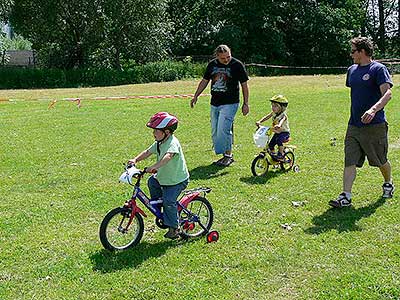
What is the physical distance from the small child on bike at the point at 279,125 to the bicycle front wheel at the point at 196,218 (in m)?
2.66

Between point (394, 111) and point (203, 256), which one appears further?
point (394, 111)

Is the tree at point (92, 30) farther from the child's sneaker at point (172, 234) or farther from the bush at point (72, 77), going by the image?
the child's sneaker at point (172, 234)

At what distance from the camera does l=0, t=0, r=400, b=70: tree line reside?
1458 inches

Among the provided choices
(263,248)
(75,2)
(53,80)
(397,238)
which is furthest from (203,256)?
(75,2)

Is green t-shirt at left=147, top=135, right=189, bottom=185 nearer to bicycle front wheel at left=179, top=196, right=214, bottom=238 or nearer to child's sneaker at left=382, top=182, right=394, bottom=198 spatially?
bicycle front wheel at left=179, top=196, right=214, bottom=238

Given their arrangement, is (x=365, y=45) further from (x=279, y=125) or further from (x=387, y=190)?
(x=279, y=125)

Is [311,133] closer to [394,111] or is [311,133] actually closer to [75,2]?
[394,111]

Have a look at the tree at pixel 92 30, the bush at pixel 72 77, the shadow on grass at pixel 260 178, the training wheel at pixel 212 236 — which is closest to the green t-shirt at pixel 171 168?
the training wheel at pixel 212 236

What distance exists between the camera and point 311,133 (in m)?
12.0

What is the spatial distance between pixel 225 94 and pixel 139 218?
404cm

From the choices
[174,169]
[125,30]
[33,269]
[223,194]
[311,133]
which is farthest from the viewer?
[125,30]

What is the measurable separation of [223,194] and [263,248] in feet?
6.49

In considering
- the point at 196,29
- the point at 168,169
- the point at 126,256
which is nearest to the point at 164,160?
the point at 168,169

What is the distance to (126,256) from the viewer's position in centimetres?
500
